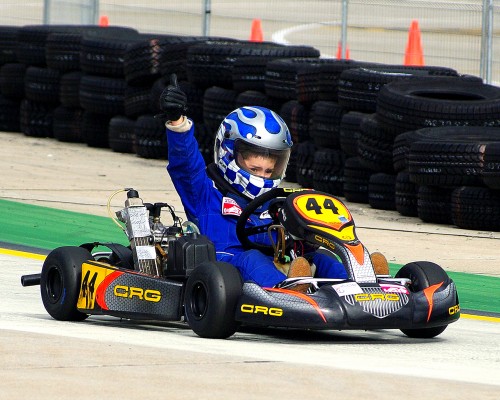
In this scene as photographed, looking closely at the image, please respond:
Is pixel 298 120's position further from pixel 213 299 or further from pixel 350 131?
pixel 213 299

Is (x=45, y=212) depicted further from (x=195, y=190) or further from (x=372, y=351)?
(x=372, y=351)

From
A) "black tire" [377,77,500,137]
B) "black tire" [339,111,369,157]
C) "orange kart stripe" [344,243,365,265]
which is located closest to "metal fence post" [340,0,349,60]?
"black tire" [339,111,369,157]

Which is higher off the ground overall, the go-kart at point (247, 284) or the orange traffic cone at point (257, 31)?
the orange traffic cone at point (257, 31)

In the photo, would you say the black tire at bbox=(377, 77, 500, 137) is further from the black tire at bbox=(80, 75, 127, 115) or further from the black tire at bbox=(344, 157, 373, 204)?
the black tire at bbox=(80, 75, 127, 115)

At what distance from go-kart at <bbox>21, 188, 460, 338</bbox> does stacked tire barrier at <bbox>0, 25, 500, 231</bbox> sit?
4683mm

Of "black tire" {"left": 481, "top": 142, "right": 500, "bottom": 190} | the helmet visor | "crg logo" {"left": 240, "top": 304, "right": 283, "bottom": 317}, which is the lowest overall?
"crg logo" {"left": 240, "top": 304, "right": 283, "bottom": 317}

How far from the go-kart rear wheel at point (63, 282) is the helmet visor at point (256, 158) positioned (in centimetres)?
94

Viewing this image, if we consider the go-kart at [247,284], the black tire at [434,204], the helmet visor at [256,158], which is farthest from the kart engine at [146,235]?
the black tire at [434,204]

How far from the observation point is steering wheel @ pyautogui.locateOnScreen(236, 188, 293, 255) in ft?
24.4

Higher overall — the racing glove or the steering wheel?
the racing glove

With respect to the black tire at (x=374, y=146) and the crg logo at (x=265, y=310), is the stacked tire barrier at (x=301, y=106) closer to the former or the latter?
the black tire at (x=374, y=146)

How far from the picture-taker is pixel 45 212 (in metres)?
12.5

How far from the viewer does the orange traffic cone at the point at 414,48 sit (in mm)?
18641

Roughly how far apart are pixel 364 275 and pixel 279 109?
26.5ft
